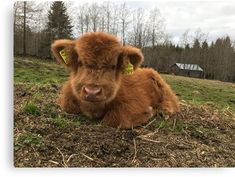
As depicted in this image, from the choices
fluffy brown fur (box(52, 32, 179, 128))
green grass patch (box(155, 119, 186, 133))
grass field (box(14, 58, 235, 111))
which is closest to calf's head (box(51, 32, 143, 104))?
fluffy brown fur (box(52, 32, 179, 128))

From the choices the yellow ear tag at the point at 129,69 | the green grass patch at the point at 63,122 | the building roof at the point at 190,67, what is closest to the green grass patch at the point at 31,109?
the green grass patch at the point at 63,122

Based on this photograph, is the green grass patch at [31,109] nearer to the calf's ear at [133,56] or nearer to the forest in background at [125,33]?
the forest in background at [125,33]

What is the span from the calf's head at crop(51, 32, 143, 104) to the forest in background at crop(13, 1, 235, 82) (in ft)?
0.31

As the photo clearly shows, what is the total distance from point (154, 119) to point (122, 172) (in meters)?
0.33

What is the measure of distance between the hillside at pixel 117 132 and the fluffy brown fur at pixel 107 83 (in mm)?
56

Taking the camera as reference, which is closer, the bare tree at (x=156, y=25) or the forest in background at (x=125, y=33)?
the forest in background at (x=125, y=33)

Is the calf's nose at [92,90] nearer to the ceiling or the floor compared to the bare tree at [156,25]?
nearer to the floor

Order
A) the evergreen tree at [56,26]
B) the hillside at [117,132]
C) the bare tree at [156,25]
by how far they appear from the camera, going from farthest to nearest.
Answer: the bare tree at [156,25]
the evergreen tree at [56,26]
the hillside at [117,132]

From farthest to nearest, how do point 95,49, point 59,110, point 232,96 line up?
point 232,96 → point 59,110 → point 95,49

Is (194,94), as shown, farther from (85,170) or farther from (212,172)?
(85,170)

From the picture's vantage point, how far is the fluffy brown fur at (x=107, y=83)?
7.85 feet

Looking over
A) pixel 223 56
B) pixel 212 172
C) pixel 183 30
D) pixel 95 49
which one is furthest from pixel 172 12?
pixel 212 172

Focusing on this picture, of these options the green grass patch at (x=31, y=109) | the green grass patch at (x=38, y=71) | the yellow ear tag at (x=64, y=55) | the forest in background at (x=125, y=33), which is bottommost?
the green grass patch at (x=31, y=109)

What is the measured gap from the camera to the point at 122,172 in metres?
2.60
